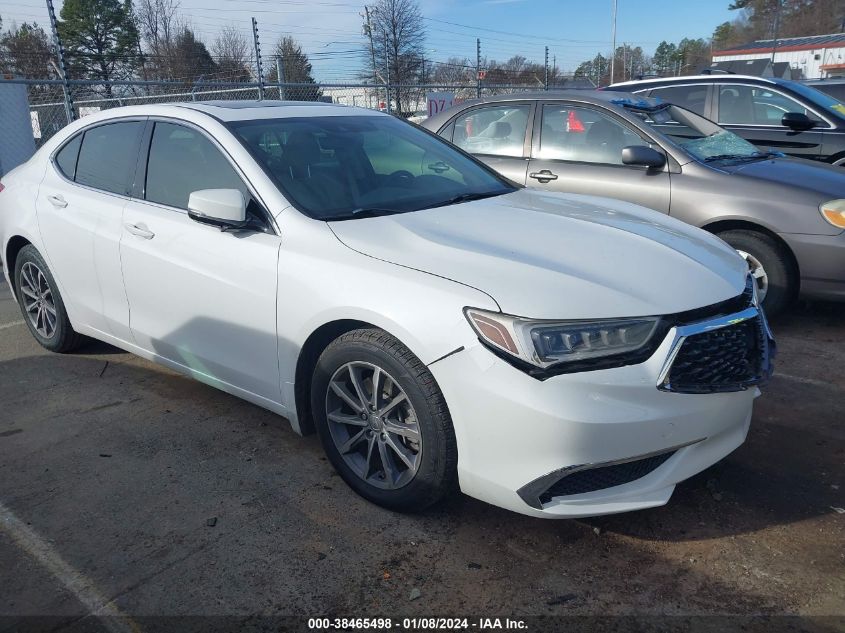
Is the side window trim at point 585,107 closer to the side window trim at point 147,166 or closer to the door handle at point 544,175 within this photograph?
the door handle at point 544,175

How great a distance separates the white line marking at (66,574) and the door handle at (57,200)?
77.4 inches

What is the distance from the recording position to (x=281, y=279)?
3.08m

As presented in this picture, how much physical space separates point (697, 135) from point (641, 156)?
1.19 meters

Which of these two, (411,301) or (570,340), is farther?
(411,301)

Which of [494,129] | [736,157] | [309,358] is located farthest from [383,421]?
[736,157]

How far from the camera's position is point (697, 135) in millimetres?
Result: 6090

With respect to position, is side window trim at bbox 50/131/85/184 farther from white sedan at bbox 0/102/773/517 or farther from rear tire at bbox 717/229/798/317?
rear tire at bbox 717/229/798/317

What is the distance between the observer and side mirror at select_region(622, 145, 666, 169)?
5.23 m

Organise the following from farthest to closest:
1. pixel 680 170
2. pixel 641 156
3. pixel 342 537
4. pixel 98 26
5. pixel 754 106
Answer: pixel 98 26 → pixel 754 106 → pixel 680 170 → pixel 641 156 → pixel 342 537

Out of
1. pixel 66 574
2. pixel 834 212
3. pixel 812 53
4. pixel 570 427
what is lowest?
pixel 66 574

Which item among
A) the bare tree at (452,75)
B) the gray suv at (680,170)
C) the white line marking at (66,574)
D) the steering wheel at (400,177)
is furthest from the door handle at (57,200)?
the bare tree at (452,75)

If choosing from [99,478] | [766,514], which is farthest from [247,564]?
[766,514]

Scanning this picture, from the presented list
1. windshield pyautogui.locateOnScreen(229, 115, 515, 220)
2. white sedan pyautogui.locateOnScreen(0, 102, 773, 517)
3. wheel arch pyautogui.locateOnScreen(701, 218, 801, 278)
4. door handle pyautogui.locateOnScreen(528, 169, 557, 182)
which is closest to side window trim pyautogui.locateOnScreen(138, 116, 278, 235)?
white sedan pyautogui.locateOnScreen(0, 102, 773, 517)

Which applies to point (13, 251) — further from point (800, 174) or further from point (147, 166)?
point (800, 174)
